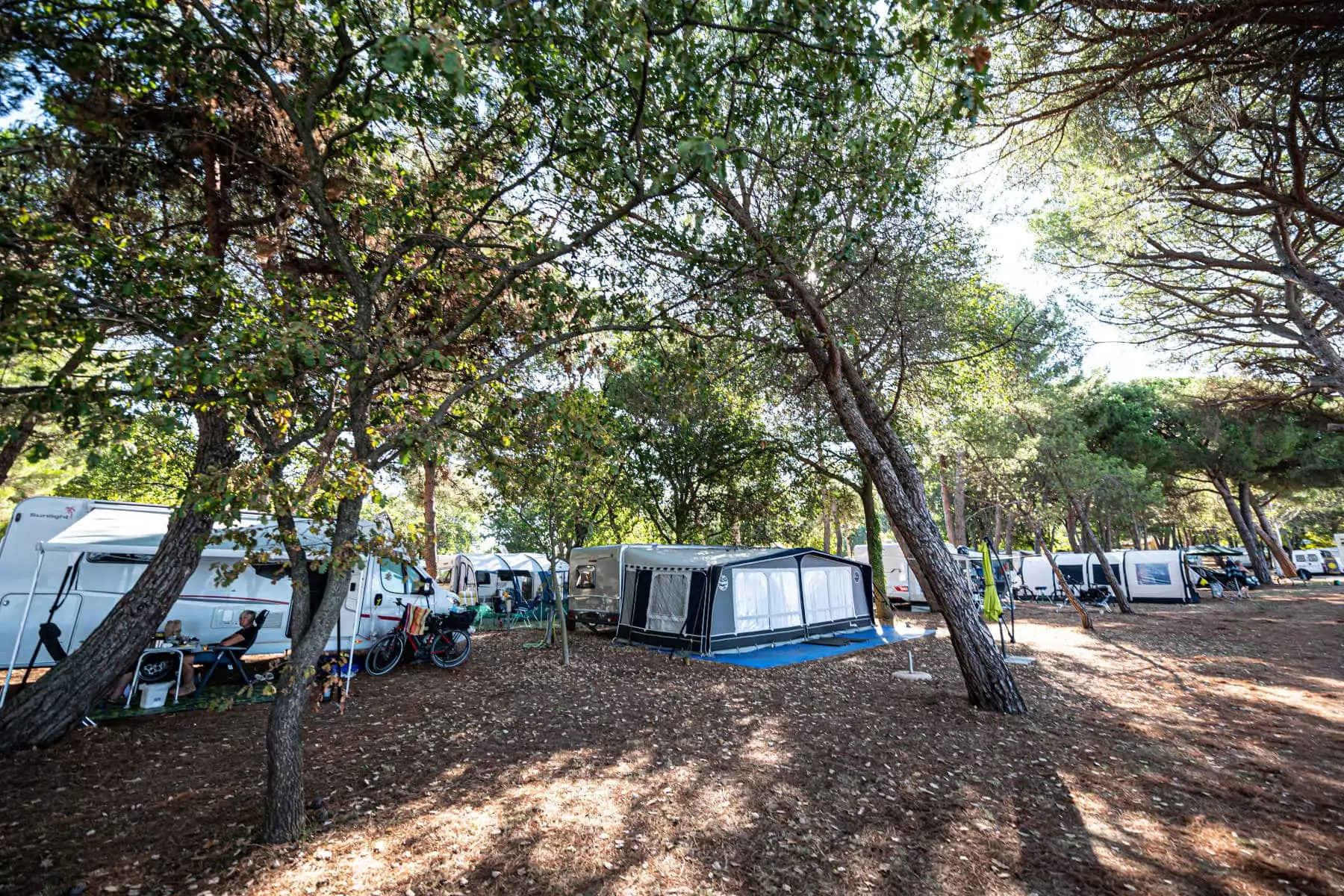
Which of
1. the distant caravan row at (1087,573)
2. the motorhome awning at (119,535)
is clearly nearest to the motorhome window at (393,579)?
the motorhome awning at (119,535)

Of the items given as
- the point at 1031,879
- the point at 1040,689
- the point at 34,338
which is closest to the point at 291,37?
the point at 34,338

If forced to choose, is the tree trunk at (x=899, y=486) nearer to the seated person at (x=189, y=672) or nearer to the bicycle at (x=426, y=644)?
the bicycle at (x=426, y=644)

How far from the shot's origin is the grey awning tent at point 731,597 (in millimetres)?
10609

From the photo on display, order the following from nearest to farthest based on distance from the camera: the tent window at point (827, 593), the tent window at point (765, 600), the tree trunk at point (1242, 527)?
1. the tent window at point (765, 600)
2. the tent window at point (827, 593)
3. the tree trunk at point (1242, 527)

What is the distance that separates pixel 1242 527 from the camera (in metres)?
23.3

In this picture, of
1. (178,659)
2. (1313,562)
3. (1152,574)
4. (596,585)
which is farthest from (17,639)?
(1313,562)

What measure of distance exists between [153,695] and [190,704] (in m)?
0.43

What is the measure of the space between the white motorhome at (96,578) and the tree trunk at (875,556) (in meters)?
10.7

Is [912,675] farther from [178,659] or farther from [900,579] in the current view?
[900,579]

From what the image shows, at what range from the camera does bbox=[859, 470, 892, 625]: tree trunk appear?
47.5 feet

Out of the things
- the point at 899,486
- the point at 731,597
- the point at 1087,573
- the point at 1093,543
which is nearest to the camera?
the point at 899,486

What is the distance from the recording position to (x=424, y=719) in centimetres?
639

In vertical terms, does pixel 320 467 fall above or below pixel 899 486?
below

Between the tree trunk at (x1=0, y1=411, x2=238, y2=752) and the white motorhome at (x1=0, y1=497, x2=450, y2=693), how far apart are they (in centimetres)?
77
